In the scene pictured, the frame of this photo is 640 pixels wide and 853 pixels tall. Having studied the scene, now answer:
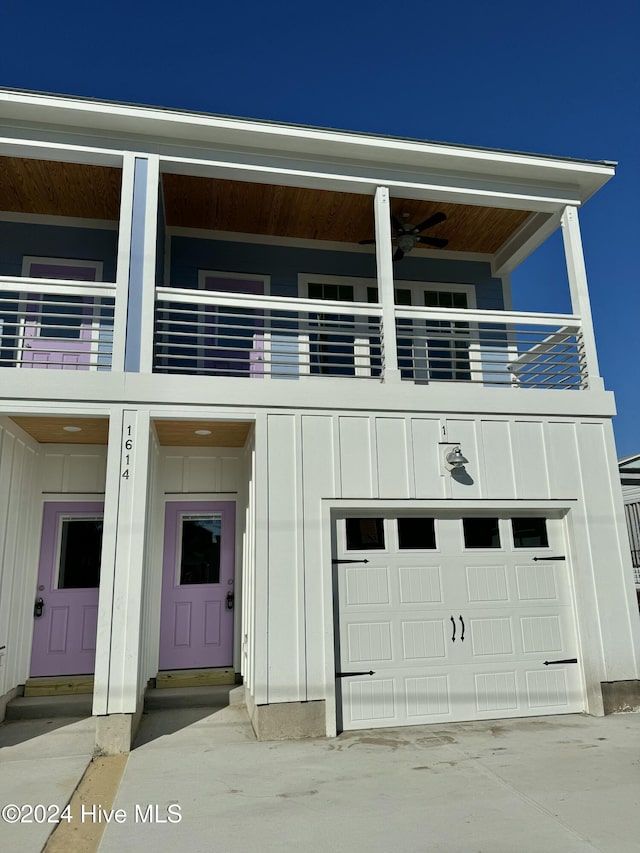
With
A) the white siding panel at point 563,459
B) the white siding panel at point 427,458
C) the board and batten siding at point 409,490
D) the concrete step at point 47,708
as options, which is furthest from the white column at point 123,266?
the white siding panel at point 563,459

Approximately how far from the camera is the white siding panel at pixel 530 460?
21.0 ft

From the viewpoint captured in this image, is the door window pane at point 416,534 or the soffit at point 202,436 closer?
the door window pane at point 416,534

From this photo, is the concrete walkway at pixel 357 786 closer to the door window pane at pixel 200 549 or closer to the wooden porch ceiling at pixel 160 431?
the door window pane at pixel 200 549

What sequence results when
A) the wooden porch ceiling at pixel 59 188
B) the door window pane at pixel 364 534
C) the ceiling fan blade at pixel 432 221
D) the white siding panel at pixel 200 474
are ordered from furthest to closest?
the white siding panel at pixel 200 474 → the ceiling fan blade at pixel 432 221 → the wooden porch ceiling at pixel 59 188 → the door window pane at pixel 364 534

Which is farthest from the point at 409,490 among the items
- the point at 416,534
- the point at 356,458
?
the point at 356,458

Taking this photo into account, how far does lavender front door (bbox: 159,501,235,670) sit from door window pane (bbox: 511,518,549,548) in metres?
3.55

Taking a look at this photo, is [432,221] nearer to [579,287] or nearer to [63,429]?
[579,287]

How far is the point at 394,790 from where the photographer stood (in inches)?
159

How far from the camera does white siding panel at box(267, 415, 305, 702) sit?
215 inches

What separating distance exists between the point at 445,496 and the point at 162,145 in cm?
504

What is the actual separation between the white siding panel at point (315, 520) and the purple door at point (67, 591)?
122 inches

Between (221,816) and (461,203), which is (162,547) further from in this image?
(461,203)

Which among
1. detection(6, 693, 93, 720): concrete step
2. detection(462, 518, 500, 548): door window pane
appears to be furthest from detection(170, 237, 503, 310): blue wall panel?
detection(6, 693, 93, 720): concrete step

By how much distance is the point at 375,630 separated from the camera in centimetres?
586
